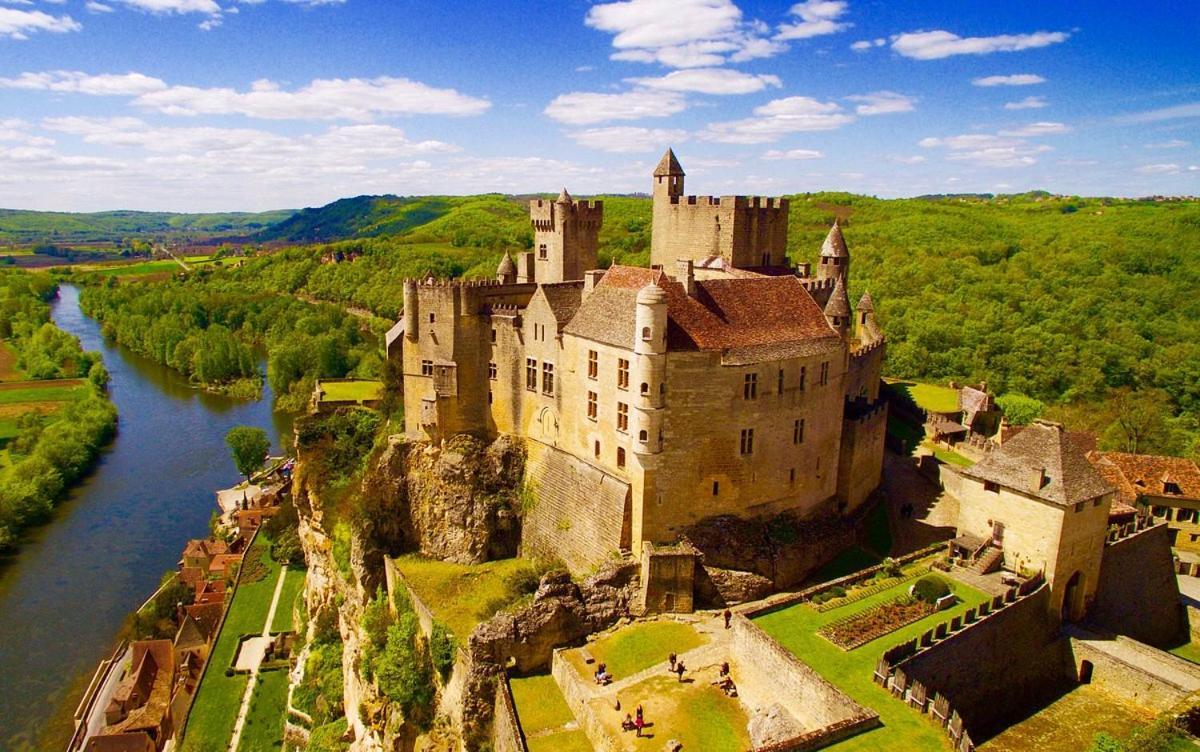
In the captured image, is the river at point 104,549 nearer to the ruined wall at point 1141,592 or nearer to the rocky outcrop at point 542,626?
the rocky outcrop at point 542,626

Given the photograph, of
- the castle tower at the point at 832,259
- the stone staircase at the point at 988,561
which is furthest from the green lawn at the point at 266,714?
the castle tower at the point at 832,259

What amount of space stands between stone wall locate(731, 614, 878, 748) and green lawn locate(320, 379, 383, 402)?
32149 millimetres

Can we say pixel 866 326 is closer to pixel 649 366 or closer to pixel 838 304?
pixel 838 304

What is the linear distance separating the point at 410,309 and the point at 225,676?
876 inches

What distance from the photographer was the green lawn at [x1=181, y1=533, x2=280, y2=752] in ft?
124

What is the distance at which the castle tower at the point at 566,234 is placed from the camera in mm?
38875

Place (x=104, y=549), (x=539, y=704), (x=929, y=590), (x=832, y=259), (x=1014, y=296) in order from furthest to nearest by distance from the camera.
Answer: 1. (x=1014, y=296)
2. (x=104, y=549)
3. (x=832, y=259)
4. (x=929, y=590)
5. (x=539, y=704)

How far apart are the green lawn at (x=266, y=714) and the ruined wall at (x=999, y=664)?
98.2 feet

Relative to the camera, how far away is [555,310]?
3259 centimetres

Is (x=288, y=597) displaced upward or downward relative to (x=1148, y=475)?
downward

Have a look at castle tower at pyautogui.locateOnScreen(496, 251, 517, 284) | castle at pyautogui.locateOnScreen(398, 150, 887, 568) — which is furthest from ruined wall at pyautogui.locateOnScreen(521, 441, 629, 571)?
castle tower at pyautogui.locateOnScreen(496, 251, 517, 284)

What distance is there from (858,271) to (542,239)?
56.1 m

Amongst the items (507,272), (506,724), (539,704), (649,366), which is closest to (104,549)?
(507,272)

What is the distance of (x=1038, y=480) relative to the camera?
28031 mm
